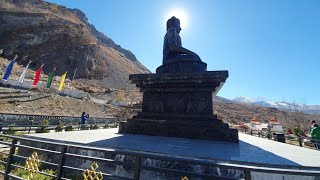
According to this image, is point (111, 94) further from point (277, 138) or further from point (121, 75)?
point (277, 138)

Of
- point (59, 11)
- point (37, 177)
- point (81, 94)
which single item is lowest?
point (37, 177)

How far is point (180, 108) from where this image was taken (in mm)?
7633

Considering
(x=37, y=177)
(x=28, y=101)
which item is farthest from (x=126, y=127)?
(x=28, y=101)

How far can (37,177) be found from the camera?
4223mm

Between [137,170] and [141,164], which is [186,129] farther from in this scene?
[137,170]

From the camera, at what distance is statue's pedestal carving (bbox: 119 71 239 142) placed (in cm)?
687

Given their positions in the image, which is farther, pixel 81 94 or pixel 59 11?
pixel 59 11

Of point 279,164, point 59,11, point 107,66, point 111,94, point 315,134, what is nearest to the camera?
point 279,164

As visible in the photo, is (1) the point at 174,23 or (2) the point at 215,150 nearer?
(2) the point at 215,150

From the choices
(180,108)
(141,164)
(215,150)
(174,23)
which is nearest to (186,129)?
(180,108)

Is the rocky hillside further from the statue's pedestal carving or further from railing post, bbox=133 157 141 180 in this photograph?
railing post, bbox=133 157 141 180

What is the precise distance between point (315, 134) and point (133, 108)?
3646 cm

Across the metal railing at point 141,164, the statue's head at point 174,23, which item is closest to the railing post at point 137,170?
the metal railing at point 141,164

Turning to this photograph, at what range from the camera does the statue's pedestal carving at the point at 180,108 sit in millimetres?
6871
